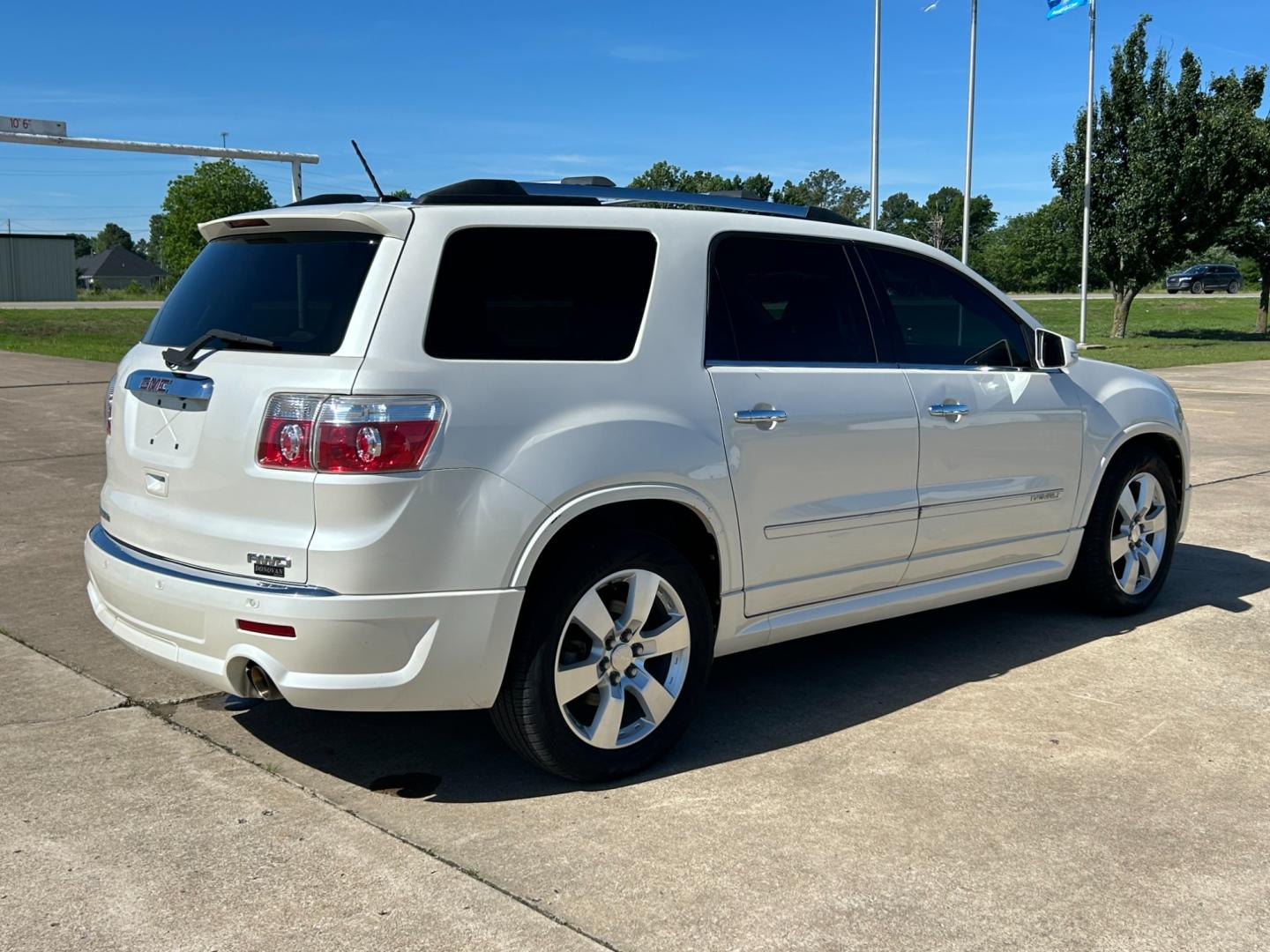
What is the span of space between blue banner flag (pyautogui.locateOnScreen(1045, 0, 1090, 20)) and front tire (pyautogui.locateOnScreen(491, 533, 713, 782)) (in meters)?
29.1

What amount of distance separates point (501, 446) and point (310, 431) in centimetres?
53

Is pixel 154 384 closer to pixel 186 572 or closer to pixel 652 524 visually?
pixel 186 572

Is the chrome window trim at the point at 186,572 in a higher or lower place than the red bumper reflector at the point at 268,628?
higher

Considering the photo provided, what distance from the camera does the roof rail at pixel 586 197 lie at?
12.9 feet

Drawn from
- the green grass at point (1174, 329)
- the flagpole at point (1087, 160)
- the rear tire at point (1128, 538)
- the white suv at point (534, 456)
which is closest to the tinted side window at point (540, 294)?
the white suv at point (534, 456)

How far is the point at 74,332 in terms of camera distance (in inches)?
1371

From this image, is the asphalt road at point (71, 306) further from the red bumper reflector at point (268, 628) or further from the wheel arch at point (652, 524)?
the red bumper reflector at point (268, 628)

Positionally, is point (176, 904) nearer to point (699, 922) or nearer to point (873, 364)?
point (699, 922)

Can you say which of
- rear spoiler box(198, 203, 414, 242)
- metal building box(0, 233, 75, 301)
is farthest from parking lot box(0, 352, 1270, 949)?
metal building box(0, 233, 75, 301)

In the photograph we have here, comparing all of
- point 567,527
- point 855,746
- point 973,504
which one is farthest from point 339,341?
point 973,504

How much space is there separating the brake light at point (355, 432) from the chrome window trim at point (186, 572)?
1.09ft

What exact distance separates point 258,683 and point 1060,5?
100 ft

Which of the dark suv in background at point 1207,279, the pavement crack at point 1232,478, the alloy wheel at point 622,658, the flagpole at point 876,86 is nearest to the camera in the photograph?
the alloy wheel at point 622,658

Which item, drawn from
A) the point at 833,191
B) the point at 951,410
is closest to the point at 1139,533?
the point at 951,410
